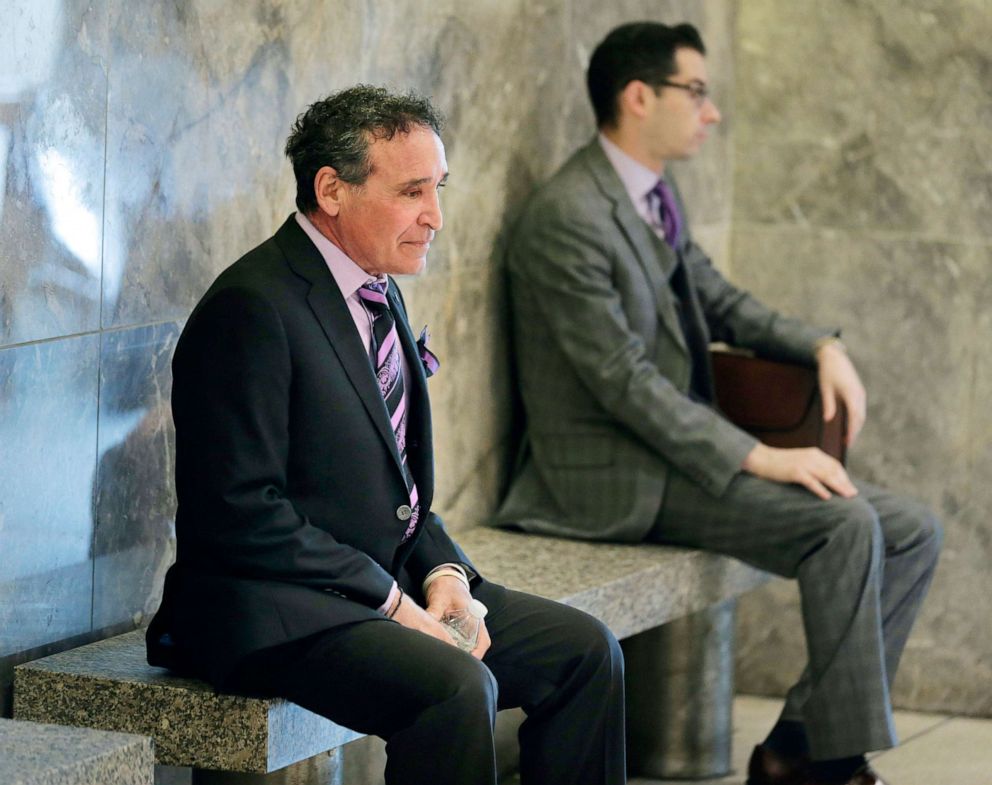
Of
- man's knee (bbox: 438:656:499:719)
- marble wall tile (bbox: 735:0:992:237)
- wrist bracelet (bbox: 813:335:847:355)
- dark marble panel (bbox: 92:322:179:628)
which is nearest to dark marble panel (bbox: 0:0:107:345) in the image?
dark marble panel (bbox: 92:322:179:628)

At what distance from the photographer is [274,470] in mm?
2961

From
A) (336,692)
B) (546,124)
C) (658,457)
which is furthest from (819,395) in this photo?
(336,692)

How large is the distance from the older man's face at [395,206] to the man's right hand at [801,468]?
148cm

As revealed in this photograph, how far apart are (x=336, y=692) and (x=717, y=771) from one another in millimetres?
2056

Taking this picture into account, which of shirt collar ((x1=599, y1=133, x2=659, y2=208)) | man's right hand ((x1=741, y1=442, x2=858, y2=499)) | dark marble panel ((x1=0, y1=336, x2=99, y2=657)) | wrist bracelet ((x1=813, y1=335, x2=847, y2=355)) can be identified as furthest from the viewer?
wrist bracelet ((x1=813, y1=335, x2=847, y2=355))

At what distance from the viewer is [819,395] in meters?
4.74

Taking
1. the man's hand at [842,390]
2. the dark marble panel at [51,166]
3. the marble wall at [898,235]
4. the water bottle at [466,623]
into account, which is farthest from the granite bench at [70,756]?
the marble wall at [898,235]

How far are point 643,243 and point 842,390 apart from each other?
0.65m

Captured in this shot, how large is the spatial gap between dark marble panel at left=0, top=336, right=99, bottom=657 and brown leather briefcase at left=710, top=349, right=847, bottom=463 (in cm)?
205

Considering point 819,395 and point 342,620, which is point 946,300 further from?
point 342,620

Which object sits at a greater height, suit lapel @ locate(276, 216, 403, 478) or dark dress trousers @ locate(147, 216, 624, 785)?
suit lapel @ locate(276, 216, 403, 478)

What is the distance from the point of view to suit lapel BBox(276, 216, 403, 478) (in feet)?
10.1

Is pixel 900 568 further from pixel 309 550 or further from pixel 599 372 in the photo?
pixel 309 550

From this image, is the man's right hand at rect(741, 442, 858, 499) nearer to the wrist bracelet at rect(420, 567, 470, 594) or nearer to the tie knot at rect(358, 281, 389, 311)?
the wrist bracelet at rect(420, 567, 470, 594)
